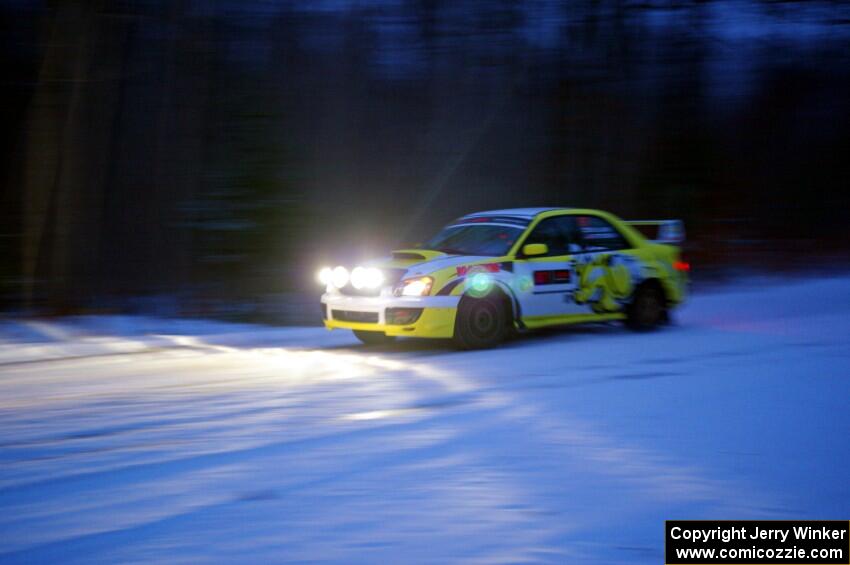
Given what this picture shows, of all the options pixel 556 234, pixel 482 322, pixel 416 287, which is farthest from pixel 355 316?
pixel 556 234

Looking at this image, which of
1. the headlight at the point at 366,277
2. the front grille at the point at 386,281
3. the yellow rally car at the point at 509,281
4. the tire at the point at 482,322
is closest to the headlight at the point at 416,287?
the yellow rally car at the point at 509,281

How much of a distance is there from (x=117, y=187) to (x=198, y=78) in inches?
89.9

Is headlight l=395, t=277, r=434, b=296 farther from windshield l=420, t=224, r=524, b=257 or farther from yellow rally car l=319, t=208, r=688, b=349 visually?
windshield l=420, t=224, r=524, b=257

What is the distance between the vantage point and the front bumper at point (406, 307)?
8.85m

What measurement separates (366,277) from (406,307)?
622 mm

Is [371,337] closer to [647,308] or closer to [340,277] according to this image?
[340,277]

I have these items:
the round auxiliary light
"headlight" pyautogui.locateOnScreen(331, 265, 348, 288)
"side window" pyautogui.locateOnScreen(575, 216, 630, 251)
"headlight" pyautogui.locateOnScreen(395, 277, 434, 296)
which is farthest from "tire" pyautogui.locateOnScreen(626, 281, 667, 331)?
"headlight" pyautogui.locateOnScreen(331, 265, 348, 288)

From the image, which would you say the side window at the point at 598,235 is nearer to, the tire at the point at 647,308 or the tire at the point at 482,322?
the tire at the point at 647,308

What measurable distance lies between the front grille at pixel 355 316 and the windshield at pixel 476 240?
46.8 inches

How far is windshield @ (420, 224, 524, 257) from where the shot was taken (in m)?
9.66

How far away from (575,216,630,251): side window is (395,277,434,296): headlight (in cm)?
219

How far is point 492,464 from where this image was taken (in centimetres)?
505

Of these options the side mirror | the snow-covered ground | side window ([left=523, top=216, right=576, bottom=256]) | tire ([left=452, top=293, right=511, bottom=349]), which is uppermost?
side window ([left=523, top=216, right=576, bottom=256])

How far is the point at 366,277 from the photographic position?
923cm
